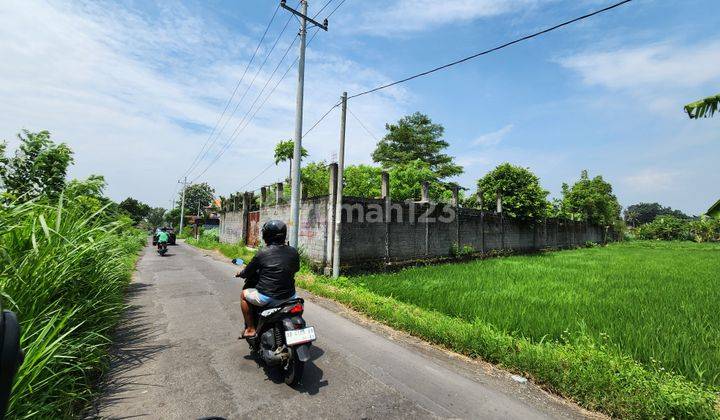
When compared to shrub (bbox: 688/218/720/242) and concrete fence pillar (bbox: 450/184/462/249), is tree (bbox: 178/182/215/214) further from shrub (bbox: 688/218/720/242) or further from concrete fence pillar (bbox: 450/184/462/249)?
shrub (bbox: 688/218/720/242)

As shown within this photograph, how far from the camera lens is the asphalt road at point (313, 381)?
302 cm

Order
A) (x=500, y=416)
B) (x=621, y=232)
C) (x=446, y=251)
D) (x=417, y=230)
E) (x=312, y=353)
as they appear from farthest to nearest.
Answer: (x=621, y=232)
(x=446, y=251)
(x=417, y=230)
(x=312, y=353)
(x=500, y=416)

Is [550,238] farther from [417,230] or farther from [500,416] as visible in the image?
[500,416]

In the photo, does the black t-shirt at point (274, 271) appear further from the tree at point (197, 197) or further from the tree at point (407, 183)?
the tree at point (197, 197)

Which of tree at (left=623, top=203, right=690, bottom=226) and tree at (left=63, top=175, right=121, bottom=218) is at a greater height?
tree at (left=623, top=203, right=690, bottom=226)

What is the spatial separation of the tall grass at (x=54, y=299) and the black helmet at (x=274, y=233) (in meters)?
1.84

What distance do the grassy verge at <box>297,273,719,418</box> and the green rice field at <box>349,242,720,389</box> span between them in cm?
32

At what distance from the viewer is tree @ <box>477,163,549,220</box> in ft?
59.3

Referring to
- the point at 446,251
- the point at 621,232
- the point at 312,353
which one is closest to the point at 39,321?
the point at 312,353

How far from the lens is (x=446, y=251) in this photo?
1416 centimetres

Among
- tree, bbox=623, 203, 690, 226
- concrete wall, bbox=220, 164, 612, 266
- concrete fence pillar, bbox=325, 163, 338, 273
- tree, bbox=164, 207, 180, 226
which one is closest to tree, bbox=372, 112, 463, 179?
concrete wall, bbox=220, 164, 612, 266

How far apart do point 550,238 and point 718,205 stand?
21235 mm

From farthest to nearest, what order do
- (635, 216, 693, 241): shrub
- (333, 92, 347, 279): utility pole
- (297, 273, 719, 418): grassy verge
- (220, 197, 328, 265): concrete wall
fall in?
1. (635, 216, 693, 241): shrub
2. (220, 197, 328, 265): concrete wall
3. (333, 92, 347, 279): utility pole
4. (297, 273, 719, 418): grassy verge

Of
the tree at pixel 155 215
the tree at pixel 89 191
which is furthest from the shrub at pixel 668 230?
the tree at pixel 155 215
